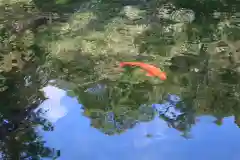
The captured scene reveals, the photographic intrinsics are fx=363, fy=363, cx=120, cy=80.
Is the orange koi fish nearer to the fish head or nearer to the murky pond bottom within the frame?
the fish head

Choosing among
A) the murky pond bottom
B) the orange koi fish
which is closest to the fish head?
the orange koi fish

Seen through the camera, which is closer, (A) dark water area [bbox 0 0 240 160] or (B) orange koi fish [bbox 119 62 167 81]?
(A) dark water area [bbox 0 0 240 160]

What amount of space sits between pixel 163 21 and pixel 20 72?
978mm

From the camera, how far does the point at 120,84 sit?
1773 mm

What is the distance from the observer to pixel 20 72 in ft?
6.21

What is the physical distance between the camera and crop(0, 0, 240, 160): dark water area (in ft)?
4.79

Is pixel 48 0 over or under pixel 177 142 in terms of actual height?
over

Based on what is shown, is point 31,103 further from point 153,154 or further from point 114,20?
point 114,20

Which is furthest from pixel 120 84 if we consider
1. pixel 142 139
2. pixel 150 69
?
pixel 142 139

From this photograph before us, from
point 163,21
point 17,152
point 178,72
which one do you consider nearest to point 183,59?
point 178,72

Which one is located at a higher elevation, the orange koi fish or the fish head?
the orange koi fish

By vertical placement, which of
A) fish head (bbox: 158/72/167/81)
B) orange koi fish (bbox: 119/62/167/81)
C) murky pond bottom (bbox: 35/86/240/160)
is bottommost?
murky pond bottom (bbox: 35/86/240/160)

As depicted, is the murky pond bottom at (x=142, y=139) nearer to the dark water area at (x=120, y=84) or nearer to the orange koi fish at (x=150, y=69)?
the dark water area at (x=120, y=84)

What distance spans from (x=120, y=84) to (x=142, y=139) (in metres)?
0.38
